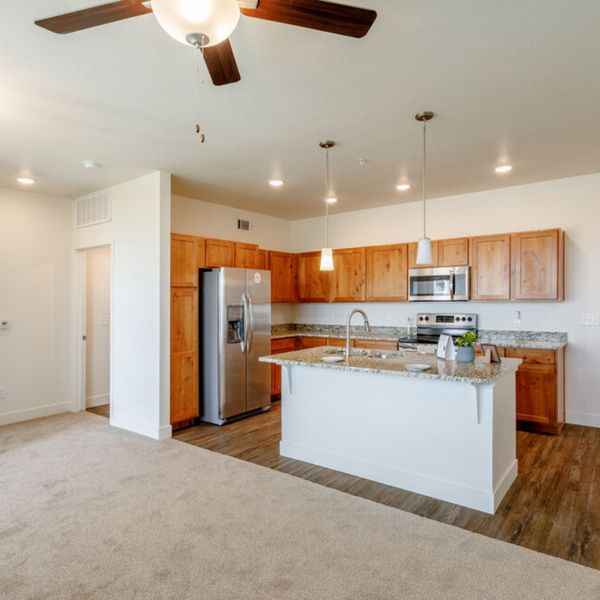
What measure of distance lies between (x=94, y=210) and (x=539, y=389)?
535 cm

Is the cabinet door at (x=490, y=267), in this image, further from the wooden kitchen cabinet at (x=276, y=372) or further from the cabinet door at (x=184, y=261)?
the cabinet door at (x=184, y=261)

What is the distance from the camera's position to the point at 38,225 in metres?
5.16

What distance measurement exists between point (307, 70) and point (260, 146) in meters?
1.27

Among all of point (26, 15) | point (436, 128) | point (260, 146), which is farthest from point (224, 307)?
point (26, 15)

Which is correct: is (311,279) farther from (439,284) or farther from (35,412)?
(35,412)

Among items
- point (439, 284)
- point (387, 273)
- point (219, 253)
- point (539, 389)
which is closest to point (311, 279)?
point (387, 273)

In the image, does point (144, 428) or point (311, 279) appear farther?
point (311, 279)

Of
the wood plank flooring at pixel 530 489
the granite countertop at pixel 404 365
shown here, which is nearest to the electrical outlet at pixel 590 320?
the wood plank flooring at pixel 530 489

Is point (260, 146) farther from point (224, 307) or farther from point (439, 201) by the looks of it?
point (439, 201)

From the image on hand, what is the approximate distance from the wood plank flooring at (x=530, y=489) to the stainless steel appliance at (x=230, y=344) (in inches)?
14.3

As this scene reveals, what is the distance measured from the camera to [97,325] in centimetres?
578

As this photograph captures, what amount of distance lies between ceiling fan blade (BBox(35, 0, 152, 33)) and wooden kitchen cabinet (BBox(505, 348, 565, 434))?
4.39 meters

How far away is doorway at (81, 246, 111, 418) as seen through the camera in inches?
219

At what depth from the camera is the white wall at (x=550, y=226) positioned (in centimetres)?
461
